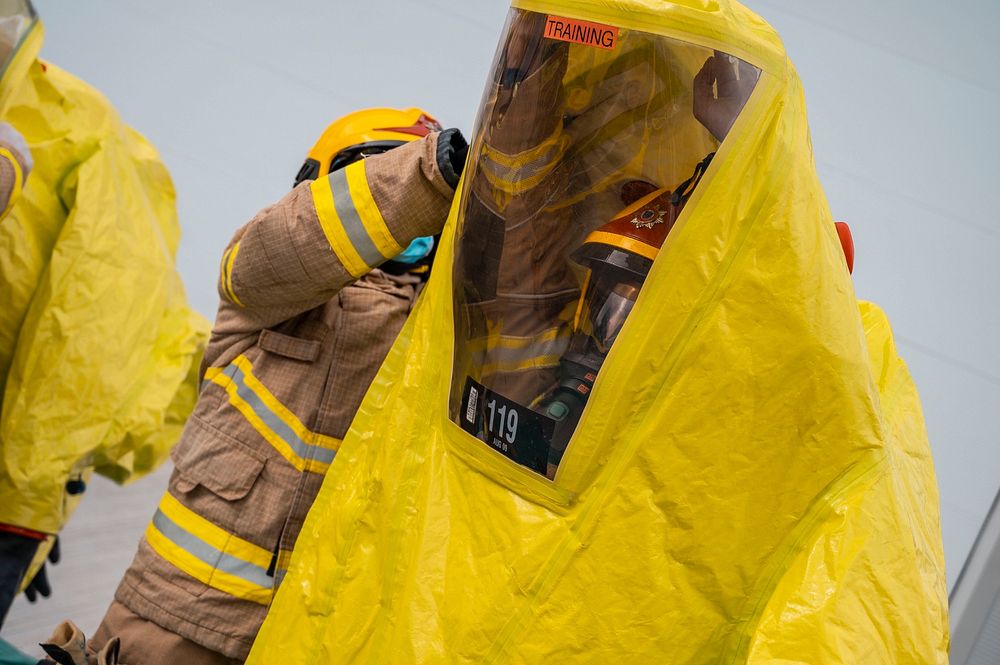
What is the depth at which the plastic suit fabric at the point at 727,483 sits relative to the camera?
0.64m

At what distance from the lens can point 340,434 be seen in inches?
42.6

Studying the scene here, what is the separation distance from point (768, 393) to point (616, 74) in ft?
0.98

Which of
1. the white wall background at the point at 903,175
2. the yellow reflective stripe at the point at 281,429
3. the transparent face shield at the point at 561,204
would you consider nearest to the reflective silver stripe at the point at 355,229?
the transparent face shield at the point at 561,204

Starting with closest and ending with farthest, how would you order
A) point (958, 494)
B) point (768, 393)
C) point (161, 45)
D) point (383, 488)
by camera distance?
point (768, 393), point (383, 488), point (958, 494), point (161, 45)

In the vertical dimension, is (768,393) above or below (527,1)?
below

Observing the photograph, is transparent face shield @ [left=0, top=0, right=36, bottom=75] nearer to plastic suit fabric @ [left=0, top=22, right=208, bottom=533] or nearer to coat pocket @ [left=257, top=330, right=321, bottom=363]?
plastic suit fabric @ [left=0, top=22, right=208, bottom=533]

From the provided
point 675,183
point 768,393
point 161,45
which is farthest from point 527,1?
point 161,45

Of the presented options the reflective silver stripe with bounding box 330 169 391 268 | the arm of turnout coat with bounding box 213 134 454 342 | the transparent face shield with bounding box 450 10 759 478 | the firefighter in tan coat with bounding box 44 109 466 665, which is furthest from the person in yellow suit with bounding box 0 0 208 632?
the transparent face shield with bounding box 450 10 759 478

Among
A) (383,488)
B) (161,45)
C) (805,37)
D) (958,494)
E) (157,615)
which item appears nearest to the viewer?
(383,488)

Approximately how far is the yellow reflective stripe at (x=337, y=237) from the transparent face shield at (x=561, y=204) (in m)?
0.12

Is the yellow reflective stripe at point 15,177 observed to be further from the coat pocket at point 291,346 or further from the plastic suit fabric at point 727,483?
the plastic suit fabric at point 727,483

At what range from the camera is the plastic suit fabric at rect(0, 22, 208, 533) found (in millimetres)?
1652

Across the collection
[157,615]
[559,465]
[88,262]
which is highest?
[559,465]

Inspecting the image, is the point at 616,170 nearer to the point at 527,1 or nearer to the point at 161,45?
Answer: the point at 527,1
